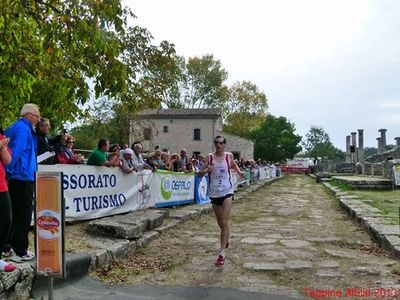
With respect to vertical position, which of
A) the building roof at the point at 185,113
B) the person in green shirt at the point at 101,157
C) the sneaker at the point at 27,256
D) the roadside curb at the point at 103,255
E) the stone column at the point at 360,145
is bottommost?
the roadside curb at the point at 103,255

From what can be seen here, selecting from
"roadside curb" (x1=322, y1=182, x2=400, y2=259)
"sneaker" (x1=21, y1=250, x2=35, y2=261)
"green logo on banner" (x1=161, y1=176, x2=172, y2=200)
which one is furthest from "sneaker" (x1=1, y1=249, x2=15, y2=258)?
"green logo on banner" (x1=161, y1=176, x2=172, y2=200)

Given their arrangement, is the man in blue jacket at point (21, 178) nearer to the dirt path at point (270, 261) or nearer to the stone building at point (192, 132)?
the dirt path at point (270, 261)

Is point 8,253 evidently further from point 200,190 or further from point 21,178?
point 200,190

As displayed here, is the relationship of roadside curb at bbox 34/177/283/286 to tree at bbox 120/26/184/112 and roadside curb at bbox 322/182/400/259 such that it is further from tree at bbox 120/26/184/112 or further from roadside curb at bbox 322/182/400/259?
tree at bbox 120/26/184/112

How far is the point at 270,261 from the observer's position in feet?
19.4

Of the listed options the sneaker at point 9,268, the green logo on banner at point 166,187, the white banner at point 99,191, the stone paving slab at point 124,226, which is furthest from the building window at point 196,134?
the sneaker at point 9,268

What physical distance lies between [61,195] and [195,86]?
5999 centimetres

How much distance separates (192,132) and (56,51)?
51296mm

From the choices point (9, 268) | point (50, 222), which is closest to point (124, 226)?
point (9, 268)

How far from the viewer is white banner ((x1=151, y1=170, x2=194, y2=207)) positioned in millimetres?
10328

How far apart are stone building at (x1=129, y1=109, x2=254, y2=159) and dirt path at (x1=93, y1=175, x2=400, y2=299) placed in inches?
1893

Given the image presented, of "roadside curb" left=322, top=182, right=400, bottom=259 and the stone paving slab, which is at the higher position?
the stone paving slab

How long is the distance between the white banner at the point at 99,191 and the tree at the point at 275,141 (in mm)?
52021

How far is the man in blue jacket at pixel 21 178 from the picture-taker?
4.52 metres
